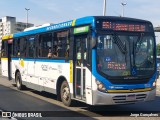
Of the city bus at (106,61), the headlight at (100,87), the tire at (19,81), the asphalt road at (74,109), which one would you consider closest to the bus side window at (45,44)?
the city bus at (106,61)

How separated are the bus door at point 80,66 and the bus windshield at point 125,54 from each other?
0.77 metres

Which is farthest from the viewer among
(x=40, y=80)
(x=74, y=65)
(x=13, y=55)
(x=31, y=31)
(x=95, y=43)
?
(x=13, y=55)

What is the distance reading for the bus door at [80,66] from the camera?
10.2 metres

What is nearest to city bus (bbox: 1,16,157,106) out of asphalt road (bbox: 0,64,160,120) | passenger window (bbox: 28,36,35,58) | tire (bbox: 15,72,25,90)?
asphalt road (bbox: 0,64,160,120)

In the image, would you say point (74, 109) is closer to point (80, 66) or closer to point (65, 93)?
point (65, 93)

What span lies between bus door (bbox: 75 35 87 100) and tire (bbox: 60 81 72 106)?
0.66 meters

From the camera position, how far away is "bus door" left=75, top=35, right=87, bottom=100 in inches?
403

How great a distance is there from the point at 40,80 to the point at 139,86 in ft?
17.3

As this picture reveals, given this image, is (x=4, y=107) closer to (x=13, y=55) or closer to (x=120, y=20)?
(x=120, y=20)

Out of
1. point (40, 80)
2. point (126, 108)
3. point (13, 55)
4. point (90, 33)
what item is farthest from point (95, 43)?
point (13, 55)

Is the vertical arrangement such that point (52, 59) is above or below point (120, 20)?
below

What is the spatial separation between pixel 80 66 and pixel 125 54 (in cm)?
151

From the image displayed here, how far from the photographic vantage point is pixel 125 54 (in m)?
9.82

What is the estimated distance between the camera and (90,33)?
9.77 meters
